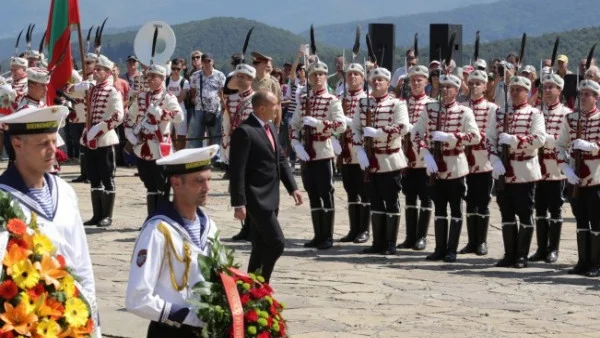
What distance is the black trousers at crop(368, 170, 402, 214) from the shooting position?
15.2 metres

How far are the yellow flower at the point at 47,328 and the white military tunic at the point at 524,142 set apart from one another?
8.18 metres

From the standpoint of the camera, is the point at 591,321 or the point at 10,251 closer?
the point at 10,251

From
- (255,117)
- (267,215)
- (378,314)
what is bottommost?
(378,314)

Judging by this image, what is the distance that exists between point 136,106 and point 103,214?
54.9 inches

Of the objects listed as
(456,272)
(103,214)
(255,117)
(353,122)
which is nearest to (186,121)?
(103,214)

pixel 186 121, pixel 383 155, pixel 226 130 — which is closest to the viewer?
pixel 383 155

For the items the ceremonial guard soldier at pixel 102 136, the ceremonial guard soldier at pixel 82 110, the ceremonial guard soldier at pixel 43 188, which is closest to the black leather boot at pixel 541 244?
the ceremonial guard soldier at pixel 102 136

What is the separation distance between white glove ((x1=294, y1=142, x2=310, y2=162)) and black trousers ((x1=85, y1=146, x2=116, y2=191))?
252cm

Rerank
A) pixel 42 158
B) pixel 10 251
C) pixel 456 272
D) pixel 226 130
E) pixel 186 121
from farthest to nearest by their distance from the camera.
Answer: pixel 186 121
pixel 226 130
pixel 456 272
pixel 42 158
pixel 10 251

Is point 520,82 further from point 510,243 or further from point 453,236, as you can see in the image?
point 453,236

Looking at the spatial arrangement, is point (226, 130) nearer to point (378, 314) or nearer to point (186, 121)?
point (378, 314)

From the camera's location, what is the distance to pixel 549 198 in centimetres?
1466

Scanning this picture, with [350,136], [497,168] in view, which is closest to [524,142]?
[497,168]

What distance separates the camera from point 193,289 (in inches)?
283
